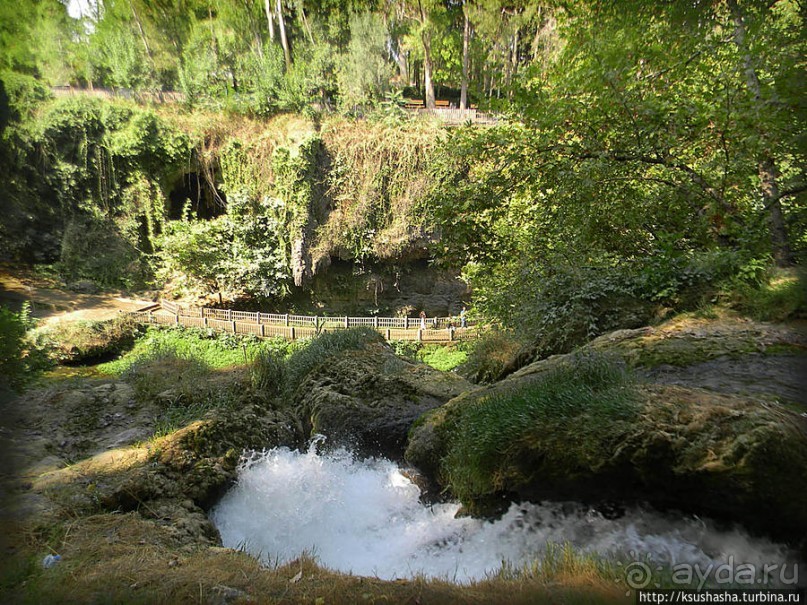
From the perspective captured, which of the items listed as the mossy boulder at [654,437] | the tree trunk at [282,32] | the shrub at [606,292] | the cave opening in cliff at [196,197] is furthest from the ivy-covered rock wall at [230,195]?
the mossy boulder at [654,437]

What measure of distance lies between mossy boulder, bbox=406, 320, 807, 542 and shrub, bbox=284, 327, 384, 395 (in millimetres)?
3524

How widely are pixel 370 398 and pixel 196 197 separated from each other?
18.4 metres

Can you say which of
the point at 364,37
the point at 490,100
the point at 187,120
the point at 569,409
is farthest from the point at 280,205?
the point at 569,409

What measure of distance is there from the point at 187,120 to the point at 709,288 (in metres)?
20.7

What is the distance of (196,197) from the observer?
19.7 metres

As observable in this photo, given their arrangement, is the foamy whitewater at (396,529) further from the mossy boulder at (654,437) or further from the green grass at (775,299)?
the green grass at (775,299)

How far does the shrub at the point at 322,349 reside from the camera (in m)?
6.93

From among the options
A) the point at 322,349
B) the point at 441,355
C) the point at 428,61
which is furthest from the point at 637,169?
the point at 428,61

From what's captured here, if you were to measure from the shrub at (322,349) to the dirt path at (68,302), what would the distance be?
9290mm

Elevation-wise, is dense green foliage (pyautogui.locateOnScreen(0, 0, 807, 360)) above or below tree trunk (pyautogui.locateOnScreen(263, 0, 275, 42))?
below

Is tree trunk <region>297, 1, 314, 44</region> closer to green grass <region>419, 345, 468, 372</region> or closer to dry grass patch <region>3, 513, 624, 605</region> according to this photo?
green grass <region>419, 345, 468, 372</region>

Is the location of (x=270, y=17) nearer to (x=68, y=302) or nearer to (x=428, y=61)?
(x=428, y=61)

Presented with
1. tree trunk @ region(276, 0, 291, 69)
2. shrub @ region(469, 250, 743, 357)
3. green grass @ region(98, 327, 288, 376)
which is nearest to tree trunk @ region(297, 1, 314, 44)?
tree trunk @ region(276, 0, 291, 69)

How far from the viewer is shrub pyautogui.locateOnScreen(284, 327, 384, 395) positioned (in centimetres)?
693
